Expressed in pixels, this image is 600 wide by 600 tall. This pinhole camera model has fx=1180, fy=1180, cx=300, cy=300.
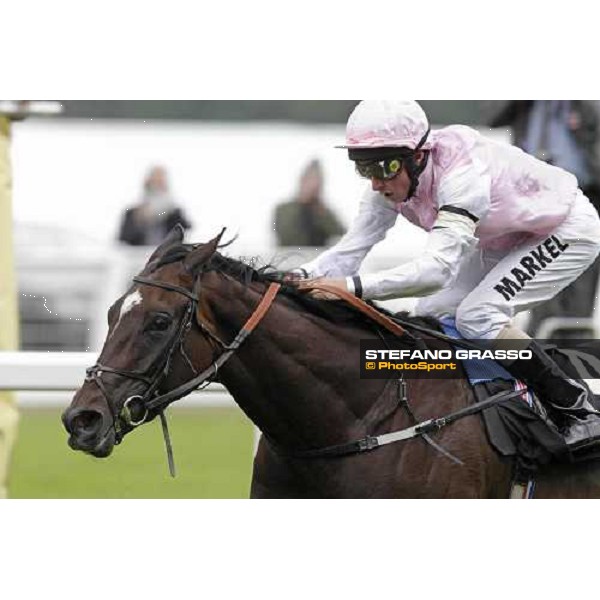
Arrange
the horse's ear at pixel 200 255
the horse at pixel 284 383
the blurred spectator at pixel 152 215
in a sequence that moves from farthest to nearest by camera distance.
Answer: the blurred spectator at pixel 152 215 → the horse's ear at pixel 200 255 → the horse at pixel 284 383

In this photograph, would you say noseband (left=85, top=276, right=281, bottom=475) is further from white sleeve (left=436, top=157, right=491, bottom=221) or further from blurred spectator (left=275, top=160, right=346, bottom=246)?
blurred spectator (left=275, top=160, right=346, bottom=246)

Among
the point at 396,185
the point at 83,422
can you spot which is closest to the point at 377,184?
the point at 396,185

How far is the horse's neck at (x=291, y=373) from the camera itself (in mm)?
3701

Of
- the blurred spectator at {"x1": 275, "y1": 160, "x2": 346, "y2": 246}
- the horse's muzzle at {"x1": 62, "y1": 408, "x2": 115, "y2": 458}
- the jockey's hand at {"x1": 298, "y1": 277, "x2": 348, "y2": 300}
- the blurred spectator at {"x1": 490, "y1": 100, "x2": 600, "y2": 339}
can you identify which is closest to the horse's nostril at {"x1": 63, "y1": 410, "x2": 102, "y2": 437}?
the horse's muzzle at {"x1": 62, "y1": 408, "x2": 115, "y2": 458}

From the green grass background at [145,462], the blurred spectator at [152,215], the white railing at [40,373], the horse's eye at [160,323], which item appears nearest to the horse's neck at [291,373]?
the horse's eye at [160,323]

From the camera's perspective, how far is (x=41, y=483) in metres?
6.12

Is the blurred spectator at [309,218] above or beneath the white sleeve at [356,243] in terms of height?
beneath

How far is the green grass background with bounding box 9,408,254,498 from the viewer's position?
5883 mm

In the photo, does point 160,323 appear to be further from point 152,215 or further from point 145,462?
point 152,215

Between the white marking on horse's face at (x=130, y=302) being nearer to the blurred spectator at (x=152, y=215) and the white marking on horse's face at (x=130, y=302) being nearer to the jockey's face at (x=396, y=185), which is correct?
the jockey's face at (x=396, y=185)

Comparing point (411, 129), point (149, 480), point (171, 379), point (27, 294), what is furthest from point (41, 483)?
point (411, 129)

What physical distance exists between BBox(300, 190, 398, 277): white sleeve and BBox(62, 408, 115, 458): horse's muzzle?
1168mm

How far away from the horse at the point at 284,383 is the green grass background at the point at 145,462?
190 cm
